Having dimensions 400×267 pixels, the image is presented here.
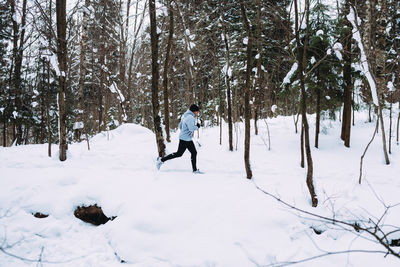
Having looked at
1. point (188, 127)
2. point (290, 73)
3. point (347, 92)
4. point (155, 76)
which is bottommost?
point (188, 127)

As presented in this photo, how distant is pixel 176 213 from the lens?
14.9ft

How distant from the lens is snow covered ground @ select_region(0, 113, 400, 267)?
3.91m

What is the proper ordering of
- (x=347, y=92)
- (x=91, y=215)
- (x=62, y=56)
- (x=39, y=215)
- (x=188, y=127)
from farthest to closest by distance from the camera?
(x=347, y=92)
(x=62, y=56)
(x=188, y=127)
(x=91, y=215)
(x=39, y=215)

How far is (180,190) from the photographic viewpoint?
5.31 m

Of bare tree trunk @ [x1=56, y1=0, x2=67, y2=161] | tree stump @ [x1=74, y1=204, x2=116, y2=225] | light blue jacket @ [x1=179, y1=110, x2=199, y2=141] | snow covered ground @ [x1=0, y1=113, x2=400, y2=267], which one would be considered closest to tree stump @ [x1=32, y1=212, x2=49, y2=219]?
snow covered ground @ [x1=0, y1=113, x2=400, y2=267]

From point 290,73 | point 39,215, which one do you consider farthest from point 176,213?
point 290,73

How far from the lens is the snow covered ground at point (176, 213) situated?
3906mm

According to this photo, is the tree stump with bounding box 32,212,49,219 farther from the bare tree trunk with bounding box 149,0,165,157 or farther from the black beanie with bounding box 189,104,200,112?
the black beanie with bounding box 189,104,200,112

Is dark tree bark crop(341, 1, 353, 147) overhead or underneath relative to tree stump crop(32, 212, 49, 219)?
overhead

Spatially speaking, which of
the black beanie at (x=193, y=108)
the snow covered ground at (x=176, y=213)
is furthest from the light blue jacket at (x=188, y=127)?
the snow covered ground at (x=176, y=213)

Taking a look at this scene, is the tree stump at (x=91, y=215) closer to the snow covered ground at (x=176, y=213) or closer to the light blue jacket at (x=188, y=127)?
the snow covered ground at (x=176, y=213)

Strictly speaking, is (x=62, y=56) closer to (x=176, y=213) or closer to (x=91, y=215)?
(x=91, y=215)

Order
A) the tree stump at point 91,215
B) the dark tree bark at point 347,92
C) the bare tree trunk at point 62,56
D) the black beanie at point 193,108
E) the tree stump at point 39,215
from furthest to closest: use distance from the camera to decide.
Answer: the dark tree bark at point 347,92, the bare tree trunk at point 62,56, the black beanie at point 193,108, the tree stump at point 91,215, the tree stump at point 39,215

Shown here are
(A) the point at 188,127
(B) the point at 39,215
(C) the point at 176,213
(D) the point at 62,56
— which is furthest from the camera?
(D) the point at 62,56
